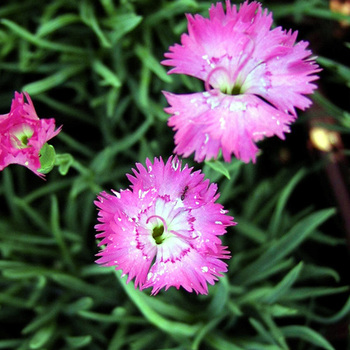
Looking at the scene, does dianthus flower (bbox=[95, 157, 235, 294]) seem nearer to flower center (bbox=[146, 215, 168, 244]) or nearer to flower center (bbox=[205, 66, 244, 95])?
flower center (bbox=[146, 215, 168, 244])

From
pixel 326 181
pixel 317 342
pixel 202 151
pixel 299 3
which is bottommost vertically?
pixel 317 342

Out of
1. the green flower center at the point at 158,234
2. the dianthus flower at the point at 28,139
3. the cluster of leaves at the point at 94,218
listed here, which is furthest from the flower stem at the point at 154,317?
the dianthus flower at the point at 28,139

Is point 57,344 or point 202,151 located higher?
point 202,151

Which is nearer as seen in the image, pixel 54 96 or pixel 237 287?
pixel 237 287

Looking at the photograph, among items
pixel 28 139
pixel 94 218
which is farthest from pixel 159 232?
pixel 94 218

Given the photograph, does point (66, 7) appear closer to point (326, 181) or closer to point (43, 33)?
point (43, 33)

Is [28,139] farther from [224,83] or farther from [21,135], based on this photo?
[224,83]

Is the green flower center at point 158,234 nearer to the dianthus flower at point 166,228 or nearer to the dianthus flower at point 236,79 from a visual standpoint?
the dianthus flower at point 166,228

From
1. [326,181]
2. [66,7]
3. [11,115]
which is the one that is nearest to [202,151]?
[11,115]
